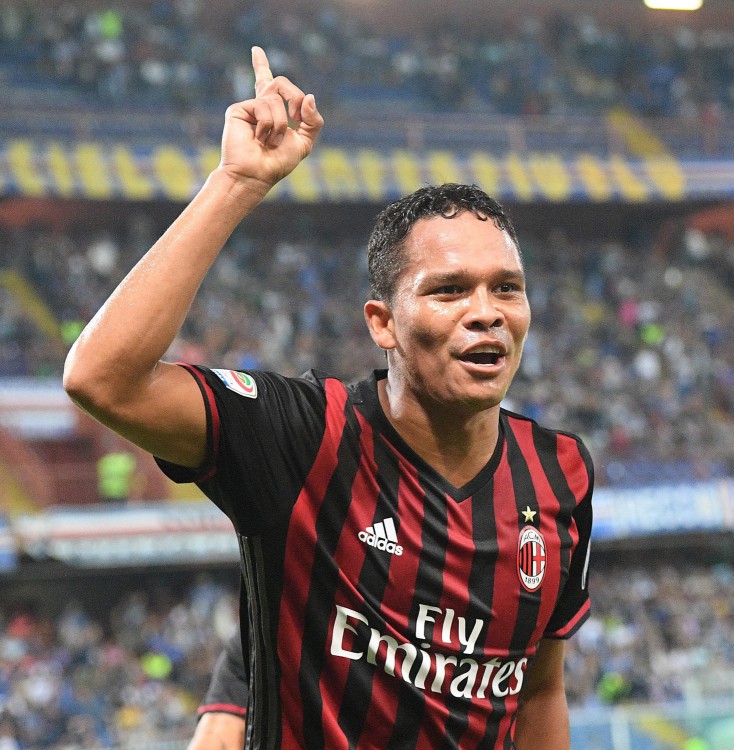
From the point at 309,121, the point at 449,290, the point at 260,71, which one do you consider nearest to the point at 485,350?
the point at 449,290

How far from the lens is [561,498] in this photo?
233 centimetres

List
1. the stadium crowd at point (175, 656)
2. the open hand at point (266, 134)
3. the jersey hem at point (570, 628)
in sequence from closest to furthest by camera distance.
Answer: the open hand at point (266, 134) → the jersey hem at point (570, 628) → the stadium crowd at point (175, 656)

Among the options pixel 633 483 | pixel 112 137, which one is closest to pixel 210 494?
pixel 633 483

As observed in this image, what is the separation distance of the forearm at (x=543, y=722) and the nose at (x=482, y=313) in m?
A: 0.92

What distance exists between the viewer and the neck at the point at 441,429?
2180 millimetres

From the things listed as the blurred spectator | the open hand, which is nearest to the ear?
the open hand

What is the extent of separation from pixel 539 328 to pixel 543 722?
1691 centimetres

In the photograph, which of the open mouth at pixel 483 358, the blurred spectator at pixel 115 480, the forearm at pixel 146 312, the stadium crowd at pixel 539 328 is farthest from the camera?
the stadium crowd at pixel 539 328

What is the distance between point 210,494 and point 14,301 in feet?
51.3

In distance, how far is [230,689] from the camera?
386 centimetres

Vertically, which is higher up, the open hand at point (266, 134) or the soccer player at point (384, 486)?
the open hand at point (266, 134)

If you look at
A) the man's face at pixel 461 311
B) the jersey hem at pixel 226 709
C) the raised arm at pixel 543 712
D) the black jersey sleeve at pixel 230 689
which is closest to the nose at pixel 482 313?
the man's face at pixel 461 311

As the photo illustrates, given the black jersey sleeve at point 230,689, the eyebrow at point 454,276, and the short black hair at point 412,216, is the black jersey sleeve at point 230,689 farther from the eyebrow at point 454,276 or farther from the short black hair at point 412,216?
the eyebrow at point 454,276

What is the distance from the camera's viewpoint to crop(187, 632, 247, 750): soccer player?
3807 mm
